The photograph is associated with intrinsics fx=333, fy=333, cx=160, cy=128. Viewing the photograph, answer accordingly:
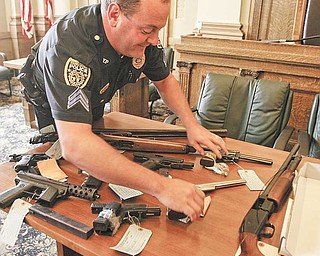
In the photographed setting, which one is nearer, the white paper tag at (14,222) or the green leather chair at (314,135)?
the white paper tag at (14,222)

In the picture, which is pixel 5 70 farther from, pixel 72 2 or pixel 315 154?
pixel 315 154

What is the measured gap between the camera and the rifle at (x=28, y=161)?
1181 mm

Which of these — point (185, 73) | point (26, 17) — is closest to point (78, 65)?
point (185, 73)

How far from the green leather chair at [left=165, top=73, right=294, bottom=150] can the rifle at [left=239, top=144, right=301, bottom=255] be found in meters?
0.72

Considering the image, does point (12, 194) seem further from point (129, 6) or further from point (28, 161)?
point (129, 6)

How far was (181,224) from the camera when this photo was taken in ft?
3.12

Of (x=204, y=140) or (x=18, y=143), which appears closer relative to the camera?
(x=204, y=140)

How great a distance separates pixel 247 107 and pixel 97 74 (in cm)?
113

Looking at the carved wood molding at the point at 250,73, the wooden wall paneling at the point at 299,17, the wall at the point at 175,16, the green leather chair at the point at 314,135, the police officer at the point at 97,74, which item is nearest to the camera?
the police officer at the point at 97,74

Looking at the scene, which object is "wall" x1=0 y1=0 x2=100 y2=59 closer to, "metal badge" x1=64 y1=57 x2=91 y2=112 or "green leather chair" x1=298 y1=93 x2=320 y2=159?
"green leather chair" x1=298 y1=93 x2=320 y2=159

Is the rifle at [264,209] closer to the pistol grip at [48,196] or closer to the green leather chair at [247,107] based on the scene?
the pistol grip at [48,196]

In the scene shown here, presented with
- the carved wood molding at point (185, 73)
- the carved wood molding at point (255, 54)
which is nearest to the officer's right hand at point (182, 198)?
the carved wood molding at point (255, 54)

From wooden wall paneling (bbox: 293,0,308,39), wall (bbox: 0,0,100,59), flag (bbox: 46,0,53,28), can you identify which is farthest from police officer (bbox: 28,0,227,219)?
wall (bbox: 0,0,100,59)

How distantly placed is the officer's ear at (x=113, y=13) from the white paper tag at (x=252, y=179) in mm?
698
